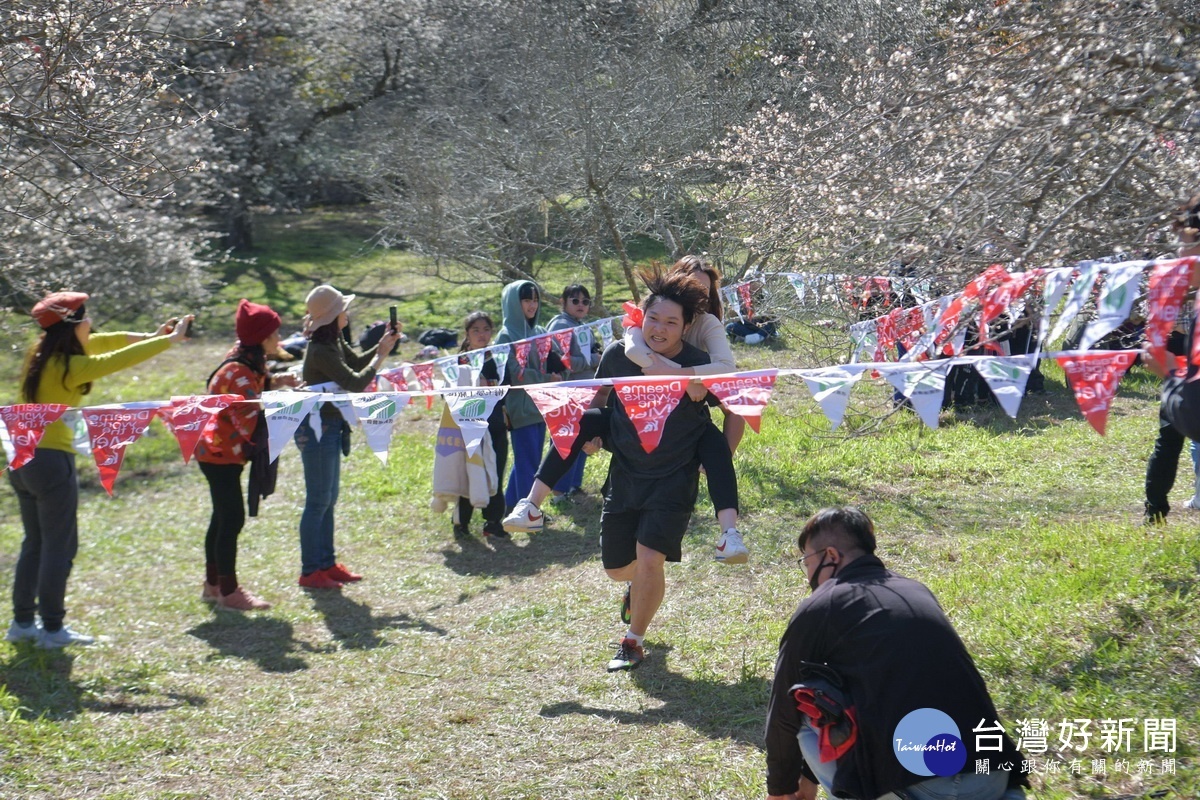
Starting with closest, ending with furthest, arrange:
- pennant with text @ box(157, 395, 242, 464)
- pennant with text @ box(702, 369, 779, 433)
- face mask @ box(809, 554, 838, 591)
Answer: face mask @ box(809, 554, 838, 591), pennant with text @ box(702, 369, 779, 433), pennant with text @ box(157, 395, 242, 464)

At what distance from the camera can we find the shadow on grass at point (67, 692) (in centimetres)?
520

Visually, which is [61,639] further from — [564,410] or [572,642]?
[564,410]

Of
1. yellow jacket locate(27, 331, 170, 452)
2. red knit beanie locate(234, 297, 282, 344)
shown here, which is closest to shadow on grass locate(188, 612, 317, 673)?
yellow jacket locate(27, 331, 170, 452)

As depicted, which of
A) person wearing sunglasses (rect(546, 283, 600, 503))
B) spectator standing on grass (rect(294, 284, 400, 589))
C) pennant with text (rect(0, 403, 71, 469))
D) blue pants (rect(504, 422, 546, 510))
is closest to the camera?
pennant with text (rect(0, 403, 71, 469))

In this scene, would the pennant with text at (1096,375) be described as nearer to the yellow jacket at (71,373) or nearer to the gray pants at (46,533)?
the yellow jacket at (71,373)

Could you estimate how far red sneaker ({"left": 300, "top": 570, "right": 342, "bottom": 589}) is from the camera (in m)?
7.41

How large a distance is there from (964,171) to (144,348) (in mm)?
4517

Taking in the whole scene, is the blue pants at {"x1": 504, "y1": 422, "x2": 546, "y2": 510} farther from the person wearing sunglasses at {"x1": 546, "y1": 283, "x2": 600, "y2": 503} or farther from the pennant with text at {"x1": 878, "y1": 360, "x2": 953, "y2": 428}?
the pennant with text at {"x1": 878, "y1": 360, "x2": 953, "y2": 428}

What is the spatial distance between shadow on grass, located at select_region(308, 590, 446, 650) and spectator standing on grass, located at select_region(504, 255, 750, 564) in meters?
1.77

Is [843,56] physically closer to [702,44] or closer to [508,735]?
[702,44]

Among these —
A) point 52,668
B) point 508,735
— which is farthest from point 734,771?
point 52,668

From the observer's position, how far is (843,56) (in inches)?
431

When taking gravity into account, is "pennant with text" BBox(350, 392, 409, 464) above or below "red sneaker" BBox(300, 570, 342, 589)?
above

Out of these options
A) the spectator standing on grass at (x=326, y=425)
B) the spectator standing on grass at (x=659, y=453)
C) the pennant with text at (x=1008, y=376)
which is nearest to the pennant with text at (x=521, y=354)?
the spectator standing on grass at (x=326, y=425)
